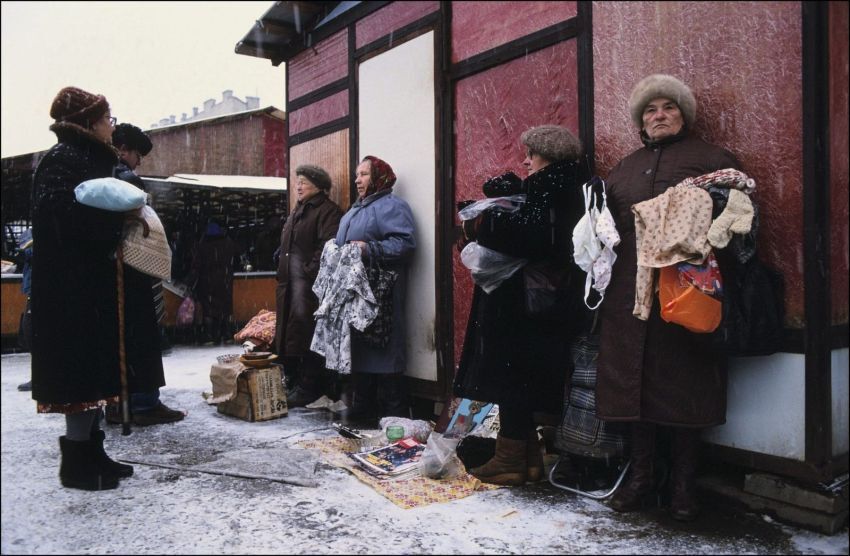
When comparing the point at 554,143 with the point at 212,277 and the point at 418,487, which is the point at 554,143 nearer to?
the point at 418,487

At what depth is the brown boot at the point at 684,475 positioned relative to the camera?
2896 millimetres

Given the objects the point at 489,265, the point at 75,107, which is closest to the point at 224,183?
the point at 75,107

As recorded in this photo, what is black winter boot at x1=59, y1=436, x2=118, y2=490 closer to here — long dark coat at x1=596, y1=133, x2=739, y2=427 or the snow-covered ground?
the snow-covered ground

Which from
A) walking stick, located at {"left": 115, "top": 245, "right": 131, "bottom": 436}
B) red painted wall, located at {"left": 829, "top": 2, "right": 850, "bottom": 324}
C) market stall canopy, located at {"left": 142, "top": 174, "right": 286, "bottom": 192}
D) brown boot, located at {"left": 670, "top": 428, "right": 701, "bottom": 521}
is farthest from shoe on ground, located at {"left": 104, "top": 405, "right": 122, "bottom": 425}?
market stall canopy, located at {"left": 142, "top": 174, "right": 286, "bottom": 192}

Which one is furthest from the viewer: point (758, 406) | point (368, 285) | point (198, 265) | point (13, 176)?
point (13, 176)

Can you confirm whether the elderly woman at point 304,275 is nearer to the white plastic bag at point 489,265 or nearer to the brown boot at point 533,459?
the white plastic bag at point 489,265

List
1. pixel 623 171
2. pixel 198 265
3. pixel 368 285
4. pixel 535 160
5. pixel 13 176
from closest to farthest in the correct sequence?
pixel 623 171
pixel 535 160
pixel 368 285
pixel 198 265
pixel 13 176

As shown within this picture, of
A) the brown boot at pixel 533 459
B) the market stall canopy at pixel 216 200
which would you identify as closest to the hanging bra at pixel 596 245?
the brown boot at pixel 533 459

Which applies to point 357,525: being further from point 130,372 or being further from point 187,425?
point 187,425

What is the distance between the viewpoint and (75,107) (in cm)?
322

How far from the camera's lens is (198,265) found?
9.66m

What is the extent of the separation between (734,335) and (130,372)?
9.89 feet

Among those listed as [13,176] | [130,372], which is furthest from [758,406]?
[13,176]

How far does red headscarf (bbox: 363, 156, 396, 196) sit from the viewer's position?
510cm
